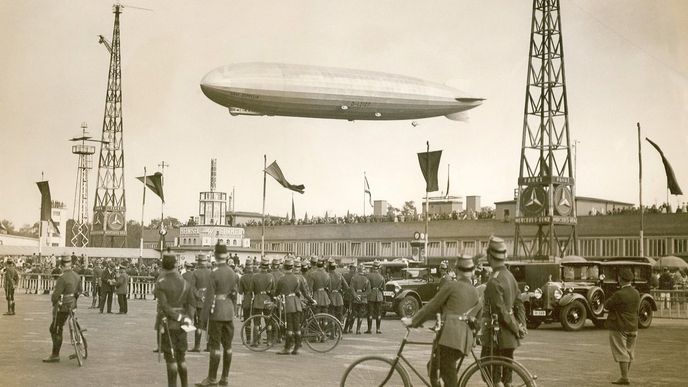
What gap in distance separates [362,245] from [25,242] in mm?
28157

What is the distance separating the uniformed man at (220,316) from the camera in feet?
38.8

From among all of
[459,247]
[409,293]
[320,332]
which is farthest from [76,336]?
[459,247]

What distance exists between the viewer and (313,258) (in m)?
19.3

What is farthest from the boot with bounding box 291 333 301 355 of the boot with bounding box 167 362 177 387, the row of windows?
the row of windows

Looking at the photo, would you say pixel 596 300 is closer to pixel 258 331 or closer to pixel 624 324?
pixel 624 324

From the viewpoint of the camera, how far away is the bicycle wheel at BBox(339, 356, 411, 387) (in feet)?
28.6

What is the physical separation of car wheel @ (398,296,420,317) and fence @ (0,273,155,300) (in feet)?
44.9

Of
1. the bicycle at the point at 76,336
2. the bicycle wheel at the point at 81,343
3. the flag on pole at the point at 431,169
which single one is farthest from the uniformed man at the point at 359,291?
the flag on pole at the point at 431,169

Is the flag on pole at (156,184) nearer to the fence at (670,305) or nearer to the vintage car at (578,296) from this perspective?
the vintage car at (578,296)

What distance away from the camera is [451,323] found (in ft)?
28.5

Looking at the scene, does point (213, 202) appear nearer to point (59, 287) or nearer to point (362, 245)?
point (362, 245)

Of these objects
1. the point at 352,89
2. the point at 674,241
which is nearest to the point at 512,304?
the point at 352,89

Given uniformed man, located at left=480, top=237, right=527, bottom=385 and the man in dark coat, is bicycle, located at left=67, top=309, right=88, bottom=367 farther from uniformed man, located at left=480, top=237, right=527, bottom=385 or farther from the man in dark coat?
the man in dark coat

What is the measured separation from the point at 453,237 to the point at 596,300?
3882 centimetres
